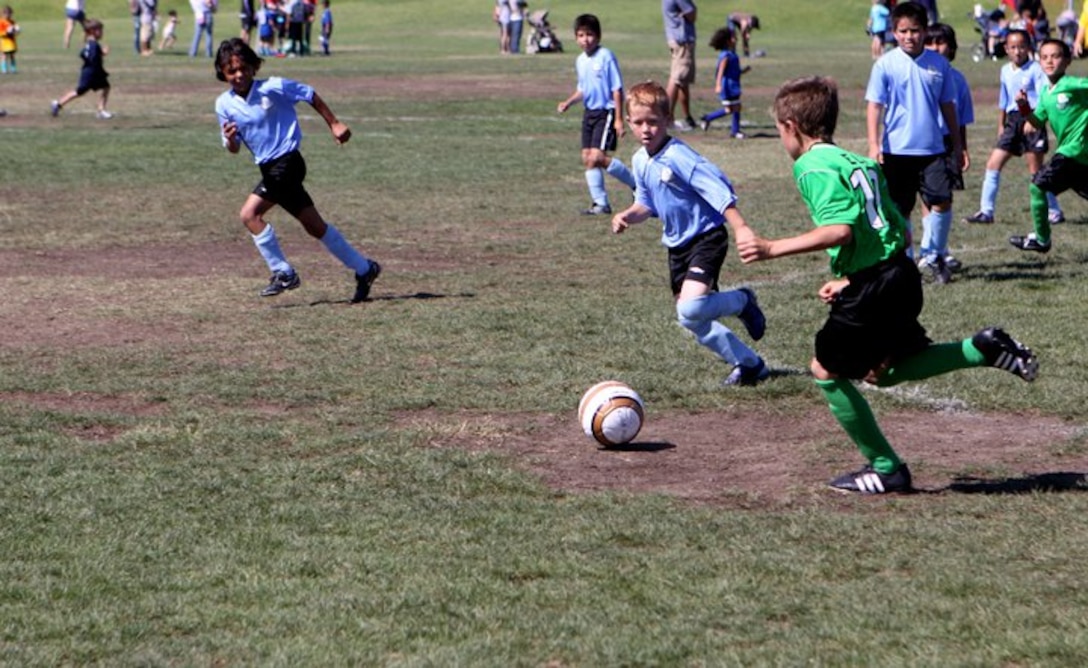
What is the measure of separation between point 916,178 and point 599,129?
567cm

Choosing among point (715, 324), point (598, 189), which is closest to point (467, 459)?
point (715, 324)

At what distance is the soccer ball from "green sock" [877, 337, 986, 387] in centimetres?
142

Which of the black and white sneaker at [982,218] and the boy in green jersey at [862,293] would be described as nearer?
the boy in green jersey at [862,293]

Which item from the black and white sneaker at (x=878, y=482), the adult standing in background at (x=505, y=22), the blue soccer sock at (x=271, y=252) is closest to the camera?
the black and white sneaker at (x=878, y=482)

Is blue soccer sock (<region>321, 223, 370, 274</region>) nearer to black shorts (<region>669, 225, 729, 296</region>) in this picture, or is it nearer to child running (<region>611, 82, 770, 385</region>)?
child running (<region>611, 82, 770, 385</region>)

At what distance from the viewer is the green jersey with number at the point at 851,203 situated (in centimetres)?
706

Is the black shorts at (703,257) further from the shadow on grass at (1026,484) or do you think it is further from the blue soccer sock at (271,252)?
the blue soccer sock at (271,252)

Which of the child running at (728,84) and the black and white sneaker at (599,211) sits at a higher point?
the child running at (728,84)

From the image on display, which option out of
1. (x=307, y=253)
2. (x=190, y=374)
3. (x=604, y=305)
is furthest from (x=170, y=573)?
(x=307, y=253)

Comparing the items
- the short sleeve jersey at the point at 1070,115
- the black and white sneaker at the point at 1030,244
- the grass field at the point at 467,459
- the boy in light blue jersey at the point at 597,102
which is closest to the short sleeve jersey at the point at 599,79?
the boy in light blue jersey at the point at 597,102

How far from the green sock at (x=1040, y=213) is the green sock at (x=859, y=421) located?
23.0ft

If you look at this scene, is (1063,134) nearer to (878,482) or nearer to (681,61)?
(878,482)

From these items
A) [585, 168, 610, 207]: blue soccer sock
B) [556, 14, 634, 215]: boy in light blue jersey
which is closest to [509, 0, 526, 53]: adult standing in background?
[556, 14, 634, 215]: boy in light blue jersey

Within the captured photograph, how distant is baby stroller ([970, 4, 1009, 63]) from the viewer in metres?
44.6
